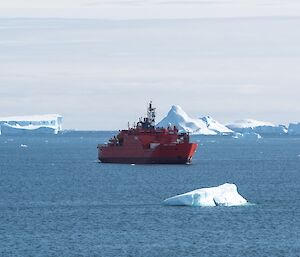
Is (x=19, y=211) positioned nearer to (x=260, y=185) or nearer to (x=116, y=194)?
(x=116, y=194)

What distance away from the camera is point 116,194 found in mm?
67312

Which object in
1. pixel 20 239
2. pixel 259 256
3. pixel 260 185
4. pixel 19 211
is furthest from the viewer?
pixel 260 185

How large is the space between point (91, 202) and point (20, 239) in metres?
16.7

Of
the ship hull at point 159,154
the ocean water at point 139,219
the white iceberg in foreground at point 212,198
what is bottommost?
the ocean water at point 139,219

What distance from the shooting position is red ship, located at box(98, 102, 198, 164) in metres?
98.5

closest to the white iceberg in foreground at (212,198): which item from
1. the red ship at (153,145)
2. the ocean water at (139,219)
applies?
the ocean water at (139,219)

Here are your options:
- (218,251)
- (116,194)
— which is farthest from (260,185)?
(218,251)

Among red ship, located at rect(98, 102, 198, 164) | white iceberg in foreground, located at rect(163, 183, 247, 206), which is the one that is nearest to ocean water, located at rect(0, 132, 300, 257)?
white iceberg in foreground, located at rect(163, 183, 247, 206)

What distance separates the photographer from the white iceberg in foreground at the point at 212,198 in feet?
184

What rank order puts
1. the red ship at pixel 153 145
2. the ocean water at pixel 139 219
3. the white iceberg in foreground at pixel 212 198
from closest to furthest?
the ocean water at pixel 139 219 < the white iceberg in foreground at pixel 212 198 < the red ship at pixel 153 145

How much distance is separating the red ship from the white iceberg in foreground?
4053cm

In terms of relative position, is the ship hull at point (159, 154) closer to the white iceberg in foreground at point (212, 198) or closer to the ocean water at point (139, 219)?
the ocean water at point (139, 219)

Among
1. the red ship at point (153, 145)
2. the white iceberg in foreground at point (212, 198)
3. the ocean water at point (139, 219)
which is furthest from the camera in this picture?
the red ship at point (153, 145)

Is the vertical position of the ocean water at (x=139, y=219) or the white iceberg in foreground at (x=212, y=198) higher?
the white iceberg in foreground at (x=212, y=198)
